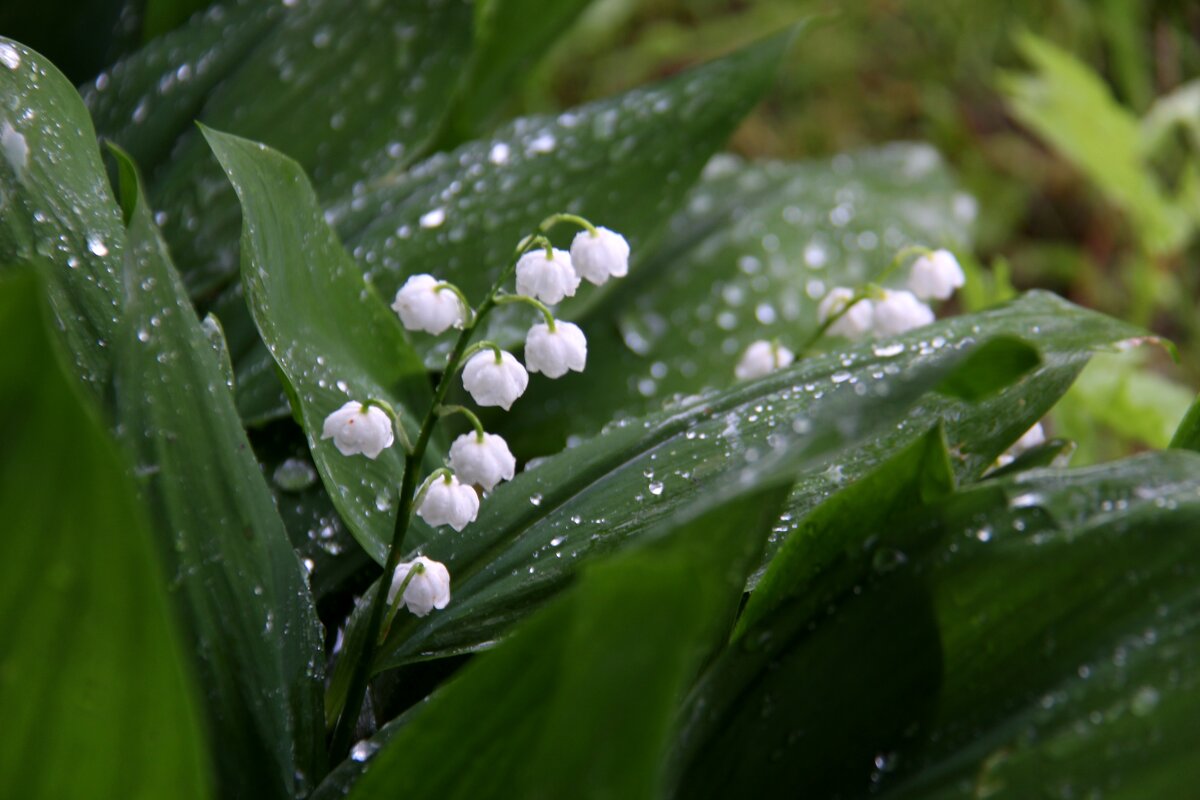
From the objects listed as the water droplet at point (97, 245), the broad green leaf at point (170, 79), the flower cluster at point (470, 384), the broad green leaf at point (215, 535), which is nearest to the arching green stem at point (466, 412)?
the flower cluster at point (470, 384)

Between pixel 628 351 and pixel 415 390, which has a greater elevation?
pixel 415 390

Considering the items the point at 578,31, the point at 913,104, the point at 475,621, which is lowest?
the point at 913,104

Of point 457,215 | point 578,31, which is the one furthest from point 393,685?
point 578,31

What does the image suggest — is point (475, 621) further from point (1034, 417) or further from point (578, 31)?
point (578, 31)

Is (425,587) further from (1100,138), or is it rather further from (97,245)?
(1100,138)

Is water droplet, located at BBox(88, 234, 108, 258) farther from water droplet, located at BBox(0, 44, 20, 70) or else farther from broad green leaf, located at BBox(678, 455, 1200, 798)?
broad green leaf, located at BBox(678, 455, 1200, 798)

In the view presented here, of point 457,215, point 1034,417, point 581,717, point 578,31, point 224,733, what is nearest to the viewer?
point 581,717
